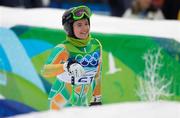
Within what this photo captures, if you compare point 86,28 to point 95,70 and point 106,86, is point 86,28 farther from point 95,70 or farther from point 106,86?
point 106,86

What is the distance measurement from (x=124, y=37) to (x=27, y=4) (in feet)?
2.97

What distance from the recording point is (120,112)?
4.51 ft

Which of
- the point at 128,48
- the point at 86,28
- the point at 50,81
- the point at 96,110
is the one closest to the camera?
the point at 96,110

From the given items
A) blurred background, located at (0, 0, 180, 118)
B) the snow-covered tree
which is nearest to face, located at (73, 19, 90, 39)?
blurred background, located at (0, 0, 180, 118)

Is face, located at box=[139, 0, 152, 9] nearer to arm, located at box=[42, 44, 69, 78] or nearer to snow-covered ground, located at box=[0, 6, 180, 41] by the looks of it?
snow-covered ground, located at box=[0, 6, 180, 41]

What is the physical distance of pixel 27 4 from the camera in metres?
3.43

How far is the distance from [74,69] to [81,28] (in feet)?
0.62

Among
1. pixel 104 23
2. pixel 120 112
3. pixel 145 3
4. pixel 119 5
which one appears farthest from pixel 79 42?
pixel 119 5

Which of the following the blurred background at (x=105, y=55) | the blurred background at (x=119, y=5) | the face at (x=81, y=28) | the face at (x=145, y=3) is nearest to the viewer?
the face at (x=81, y=28)

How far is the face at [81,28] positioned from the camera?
2.11m

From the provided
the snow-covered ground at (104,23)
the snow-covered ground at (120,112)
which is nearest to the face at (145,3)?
the snow-covered ground at (104,23)

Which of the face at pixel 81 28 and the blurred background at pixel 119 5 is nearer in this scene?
the face at pixel 81 28

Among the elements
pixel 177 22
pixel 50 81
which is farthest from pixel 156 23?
pixel 50 81

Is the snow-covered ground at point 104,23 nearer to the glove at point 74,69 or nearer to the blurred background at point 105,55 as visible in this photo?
the blurred background at point 105,55
